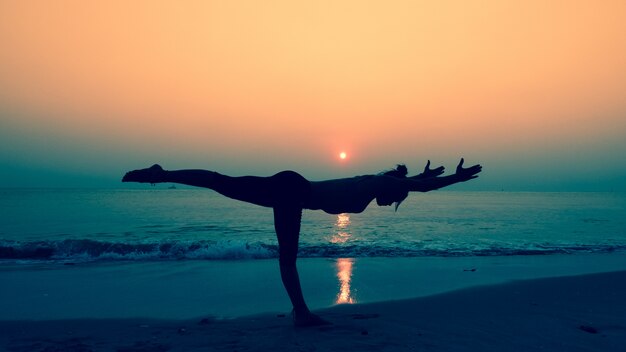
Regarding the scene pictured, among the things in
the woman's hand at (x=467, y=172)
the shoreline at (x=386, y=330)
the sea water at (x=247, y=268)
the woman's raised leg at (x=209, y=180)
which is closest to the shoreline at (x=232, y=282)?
the sea water at (x=247, y=268)

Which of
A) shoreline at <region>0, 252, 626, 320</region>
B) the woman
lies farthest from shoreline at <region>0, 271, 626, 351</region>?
the woman

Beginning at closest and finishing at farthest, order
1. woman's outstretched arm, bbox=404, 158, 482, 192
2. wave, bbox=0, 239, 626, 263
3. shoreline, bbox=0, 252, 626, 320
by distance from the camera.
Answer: woman's outstretched arm, bbox=404, 158, 482, 192 → shoreline, bbox=0, 252, 626, 320 → wave, bbox=0, 239, 626, 263

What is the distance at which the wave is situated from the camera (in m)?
13.9

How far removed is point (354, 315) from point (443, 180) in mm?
2255

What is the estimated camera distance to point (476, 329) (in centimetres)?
519

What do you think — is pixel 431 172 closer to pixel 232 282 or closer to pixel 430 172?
pixel 430 172

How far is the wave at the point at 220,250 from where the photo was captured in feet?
45.5

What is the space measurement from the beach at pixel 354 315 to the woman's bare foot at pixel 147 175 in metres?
1.77

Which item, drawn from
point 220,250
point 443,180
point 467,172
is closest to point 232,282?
point 443,180

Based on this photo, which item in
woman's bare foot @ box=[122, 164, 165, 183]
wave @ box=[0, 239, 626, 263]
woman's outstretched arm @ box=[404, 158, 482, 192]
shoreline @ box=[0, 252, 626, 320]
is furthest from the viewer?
wave @ box=[0, 239, 626, 263]

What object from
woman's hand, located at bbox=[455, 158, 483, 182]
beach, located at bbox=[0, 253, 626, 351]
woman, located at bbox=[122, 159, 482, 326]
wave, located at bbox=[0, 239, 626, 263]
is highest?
woman's hand, located at bbox=[455, 158, 483, 182]

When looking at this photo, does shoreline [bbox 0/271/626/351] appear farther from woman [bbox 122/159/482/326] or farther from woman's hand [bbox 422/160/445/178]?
woman's hand [bbox 422/160/445/178]

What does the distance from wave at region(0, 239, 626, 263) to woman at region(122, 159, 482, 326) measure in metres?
8.57

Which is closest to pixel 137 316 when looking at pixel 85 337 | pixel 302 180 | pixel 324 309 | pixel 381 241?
pixel 85 337
